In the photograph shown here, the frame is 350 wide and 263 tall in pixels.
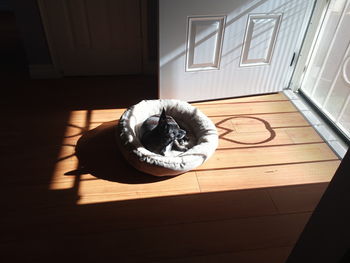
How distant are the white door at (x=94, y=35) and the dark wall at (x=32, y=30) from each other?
0.06 metres

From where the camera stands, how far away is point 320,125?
222cm

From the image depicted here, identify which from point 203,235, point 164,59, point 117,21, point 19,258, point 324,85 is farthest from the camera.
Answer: point 117,21

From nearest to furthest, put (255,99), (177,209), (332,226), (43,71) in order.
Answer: (332,226)
(177,209)
(255,99)
(43,71)

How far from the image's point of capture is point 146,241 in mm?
1461

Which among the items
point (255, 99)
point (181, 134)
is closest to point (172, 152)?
point (181, 134)

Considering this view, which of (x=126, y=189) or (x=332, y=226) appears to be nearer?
(x=332, y=226)

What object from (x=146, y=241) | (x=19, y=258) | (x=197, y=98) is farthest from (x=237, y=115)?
(x=19, y=258)

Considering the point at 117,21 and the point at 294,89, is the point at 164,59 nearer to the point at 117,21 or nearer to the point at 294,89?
the point at 117,21

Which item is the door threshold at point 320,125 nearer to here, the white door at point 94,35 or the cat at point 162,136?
the cat at point 162,136

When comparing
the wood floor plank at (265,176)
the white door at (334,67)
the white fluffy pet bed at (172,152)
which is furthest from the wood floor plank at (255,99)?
the wood floor plank at (265,176)

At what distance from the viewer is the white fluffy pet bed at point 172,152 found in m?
1.66

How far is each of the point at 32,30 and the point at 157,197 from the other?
1.76 m

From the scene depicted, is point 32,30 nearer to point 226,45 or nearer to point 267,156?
point 226,45

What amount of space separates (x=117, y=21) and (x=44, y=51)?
2.21 feet
